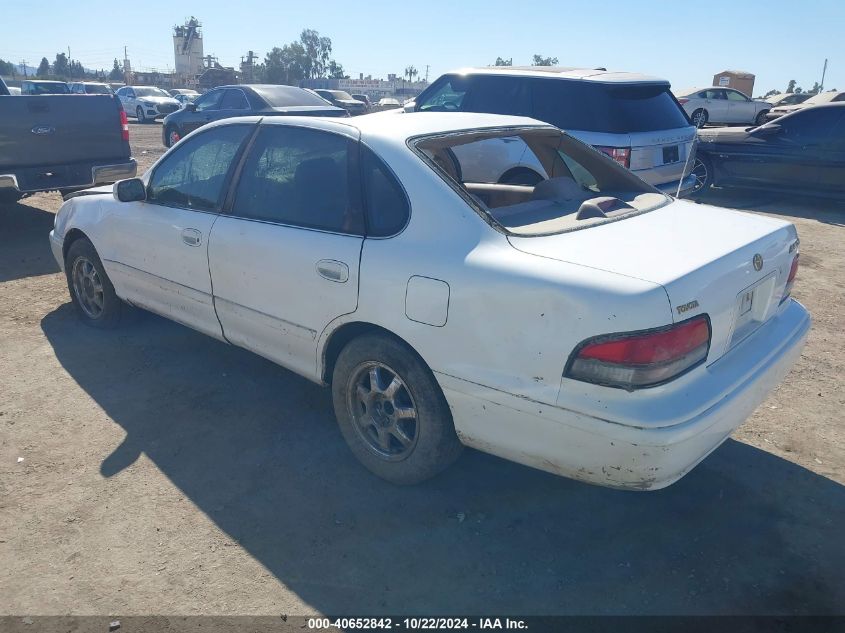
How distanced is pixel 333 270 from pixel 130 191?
188 centimetres

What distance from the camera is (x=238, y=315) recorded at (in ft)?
12.7

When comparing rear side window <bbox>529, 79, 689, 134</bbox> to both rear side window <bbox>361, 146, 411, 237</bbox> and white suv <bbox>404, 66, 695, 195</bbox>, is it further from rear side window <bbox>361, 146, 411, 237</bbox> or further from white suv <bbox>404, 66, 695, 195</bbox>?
rear side window <bbox>361, 146, 411, 237</bbox>

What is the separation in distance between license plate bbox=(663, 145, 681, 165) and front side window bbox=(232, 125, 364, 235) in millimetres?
5327

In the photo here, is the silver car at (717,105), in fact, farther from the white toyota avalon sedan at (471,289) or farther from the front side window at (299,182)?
the front side window at (299,182)

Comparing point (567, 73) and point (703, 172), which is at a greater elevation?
point (567, 73)

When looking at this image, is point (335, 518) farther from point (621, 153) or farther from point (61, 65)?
point (61, 65)

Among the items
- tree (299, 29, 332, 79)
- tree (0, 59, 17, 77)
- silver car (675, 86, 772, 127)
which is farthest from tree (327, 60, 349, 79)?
silver car (675, 86, 772, 127)

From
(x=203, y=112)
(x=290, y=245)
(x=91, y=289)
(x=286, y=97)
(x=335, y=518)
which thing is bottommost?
(x=335, y=518)

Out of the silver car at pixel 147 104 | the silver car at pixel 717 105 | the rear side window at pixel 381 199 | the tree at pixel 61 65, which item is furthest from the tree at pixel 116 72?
the rear side window at pixel 381 199

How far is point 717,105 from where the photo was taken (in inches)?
977

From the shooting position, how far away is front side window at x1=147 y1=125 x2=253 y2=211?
400 centimetres

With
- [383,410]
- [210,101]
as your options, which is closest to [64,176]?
[383,410]

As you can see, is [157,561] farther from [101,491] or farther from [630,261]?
[630,261]

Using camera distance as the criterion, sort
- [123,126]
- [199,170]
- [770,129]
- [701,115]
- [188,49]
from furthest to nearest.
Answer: [188,49], [701,115], [770,129], [123,126], [199,170]
